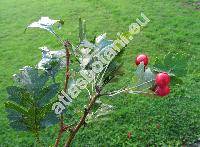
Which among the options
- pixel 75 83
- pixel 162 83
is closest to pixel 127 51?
pixel 75 83

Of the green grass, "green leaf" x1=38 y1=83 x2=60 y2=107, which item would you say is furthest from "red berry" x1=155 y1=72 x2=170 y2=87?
the green grass

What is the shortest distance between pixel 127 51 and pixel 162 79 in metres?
4.86

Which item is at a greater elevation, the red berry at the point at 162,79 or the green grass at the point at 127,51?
the red berry at the point at 162,79

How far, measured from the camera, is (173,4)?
748 cm

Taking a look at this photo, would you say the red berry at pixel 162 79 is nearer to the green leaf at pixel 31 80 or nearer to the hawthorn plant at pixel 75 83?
the hawthorn plant at pixel 75 83

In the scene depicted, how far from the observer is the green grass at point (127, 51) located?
3.96m

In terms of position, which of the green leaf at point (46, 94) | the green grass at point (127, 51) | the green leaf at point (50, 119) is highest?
the green leaf at point (46, 94)

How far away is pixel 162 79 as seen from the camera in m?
1.01

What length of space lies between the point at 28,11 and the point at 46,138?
4351 millimetres

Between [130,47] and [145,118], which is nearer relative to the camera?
[145,118]

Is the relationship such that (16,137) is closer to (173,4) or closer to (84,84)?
(84,84)

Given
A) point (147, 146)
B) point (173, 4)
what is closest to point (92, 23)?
point (173, 4)

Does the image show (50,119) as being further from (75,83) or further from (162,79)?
(162,79)

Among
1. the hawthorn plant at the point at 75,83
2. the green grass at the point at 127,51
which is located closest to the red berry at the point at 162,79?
the hawthorn plant at the point at 75,83
